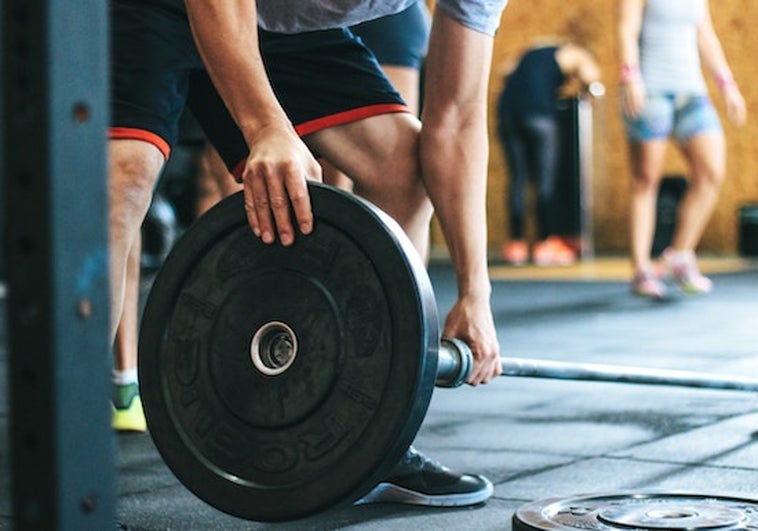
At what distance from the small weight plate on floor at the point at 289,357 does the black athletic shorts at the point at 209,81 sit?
1.06ft

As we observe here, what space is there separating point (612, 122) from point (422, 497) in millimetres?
7144

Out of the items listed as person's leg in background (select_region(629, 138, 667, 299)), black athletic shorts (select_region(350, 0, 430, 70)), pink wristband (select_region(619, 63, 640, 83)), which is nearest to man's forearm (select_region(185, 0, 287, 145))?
black athletic shorts (select_region(350, 0, 430, 70))

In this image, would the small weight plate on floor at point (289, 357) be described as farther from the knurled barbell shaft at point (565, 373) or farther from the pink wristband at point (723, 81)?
the pink wristband at point (723, 81)

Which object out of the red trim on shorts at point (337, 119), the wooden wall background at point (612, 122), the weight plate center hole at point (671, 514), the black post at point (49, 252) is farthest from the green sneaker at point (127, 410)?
the wooden wall background at point (612, 122)

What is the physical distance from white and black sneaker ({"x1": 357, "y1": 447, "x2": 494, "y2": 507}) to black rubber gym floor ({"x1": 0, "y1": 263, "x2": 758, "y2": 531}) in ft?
0.06

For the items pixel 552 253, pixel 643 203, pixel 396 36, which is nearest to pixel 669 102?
pixel 643 203

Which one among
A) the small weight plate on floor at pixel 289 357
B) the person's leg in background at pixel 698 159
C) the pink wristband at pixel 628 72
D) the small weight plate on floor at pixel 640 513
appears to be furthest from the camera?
the person's leg in background at pixel 698 159

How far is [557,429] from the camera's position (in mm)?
2357

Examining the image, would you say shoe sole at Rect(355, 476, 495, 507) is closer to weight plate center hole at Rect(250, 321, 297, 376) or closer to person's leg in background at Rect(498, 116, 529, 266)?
weight plate center hole at Rect(250, 321, 297, 376)

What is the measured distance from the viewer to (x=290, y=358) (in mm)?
1394

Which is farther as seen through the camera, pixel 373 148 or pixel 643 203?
pixel 643 203

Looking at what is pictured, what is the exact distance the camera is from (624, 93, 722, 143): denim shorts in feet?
15.7

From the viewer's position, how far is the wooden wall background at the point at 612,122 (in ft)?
26.8

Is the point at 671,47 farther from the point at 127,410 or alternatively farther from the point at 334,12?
the point at 334,12
